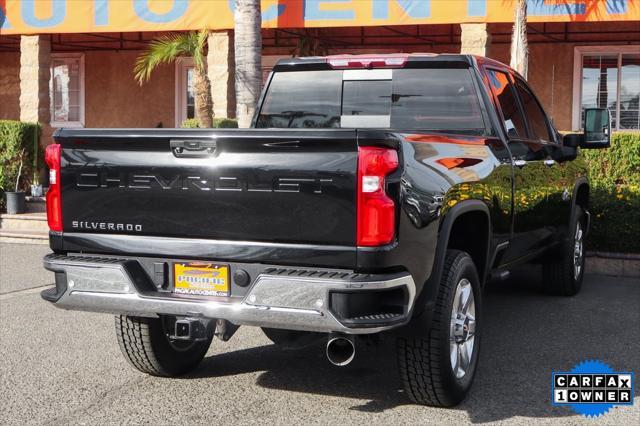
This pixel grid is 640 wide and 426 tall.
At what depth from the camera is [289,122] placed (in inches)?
238

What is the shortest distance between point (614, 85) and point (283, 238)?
15063mm

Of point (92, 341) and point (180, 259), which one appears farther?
point (92, 341)

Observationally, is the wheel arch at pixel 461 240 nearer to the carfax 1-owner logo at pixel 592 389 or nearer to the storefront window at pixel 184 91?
the carfax 1-owner logo at pixel 592 389

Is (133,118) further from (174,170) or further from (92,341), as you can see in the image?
(174,170)

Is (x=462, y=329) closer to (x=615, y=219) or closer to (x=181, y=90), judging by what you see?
(x=615, y=219)

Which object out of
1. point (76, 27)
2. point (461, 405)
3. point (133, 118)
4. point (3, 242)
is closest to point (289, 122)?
point (461, 405)

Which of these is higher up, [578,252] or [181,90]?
[181,90]

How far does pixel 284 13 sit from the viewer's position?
15.4 meters

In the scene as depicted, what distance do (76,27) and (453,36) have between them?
765 cm

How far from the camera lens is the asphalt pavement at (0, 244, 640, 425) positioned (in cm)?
463

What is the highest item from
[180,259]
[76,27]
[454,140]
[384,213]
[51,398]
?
[76,27]

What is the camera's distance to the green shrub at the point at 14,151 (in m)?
14.1

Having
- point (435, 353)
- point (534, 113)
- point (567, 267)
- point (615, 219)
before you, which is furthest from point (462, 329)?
point (615, 219)

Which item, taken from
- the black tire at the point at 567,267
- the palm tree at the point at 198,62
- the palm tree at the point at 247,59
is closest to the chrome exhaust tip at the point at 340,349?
the black tire at the point at 567,267
